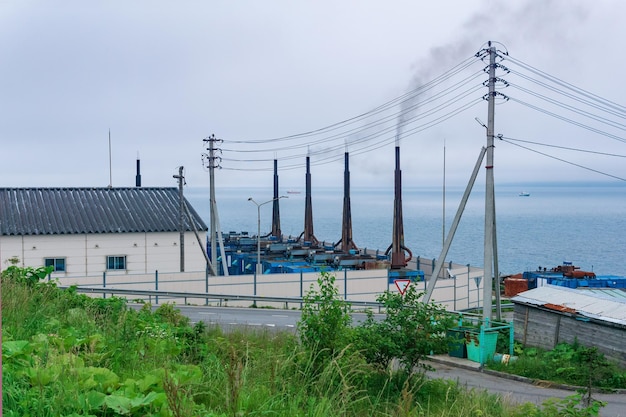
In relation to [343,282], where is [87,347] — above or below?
above

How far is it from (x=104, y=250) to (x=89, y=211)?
3.36m

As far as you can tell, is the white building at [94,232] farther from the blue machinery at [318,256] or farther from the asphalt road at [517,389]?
the asphalt road at [517,389]

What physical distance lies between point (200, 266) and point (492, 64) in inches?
1015

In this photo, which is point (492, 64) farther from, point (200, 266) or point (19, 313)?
point (200, 266)

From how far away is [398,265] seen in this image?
49.5m

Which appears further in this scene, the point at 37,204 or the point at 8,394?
the point at 37,204

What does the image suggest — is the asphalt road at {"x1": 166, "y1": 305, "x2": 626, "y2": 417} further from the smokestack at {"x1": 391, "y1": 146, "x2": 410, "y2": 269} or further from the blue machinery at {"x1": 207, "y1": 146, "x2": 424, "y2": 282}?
the smokestack at {"x1": 391, "y1": 146, "x2": 410, "y2": 269}

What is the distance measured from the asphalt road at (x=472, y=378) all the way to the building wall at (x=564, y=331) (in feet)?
9.47

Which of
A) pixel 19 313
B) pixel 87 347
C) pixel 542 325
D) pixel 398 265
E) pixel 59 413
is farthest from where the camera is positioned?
pixel 398 265

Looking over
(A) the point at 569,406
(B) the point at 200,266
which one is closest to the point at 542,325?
(A) the point at 569,406

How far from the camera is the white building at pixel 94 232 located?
40.3 m

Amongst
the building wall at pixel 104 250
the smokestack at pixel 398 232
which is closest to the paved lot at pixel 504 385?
the building wall at pixel 104 250

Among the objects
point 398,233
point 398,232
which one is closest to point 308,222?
point 398,232

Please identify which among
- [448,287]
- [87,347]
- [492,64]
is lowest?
[448,287]
